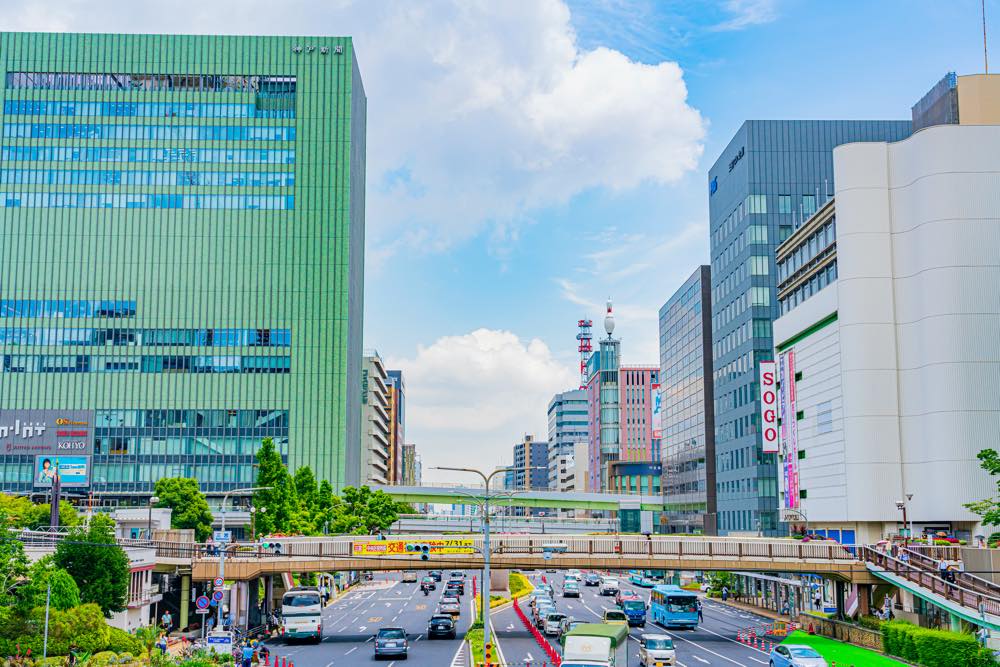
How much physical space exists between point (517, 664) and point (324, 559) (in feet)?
71.8

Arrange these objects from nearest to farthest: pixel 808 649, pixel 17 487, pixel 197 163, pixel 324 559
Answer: pixel 808 649 < pixel 324 559 < pixel 17 487 < pixel 197 163

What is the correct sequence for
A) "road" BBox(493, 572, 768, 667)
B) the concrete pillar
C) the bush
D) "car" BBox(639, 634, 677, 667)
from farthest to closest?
the concrete pillar
"road" BBox(493, 572, 768, 667)
the bush
"car" BBox(639, 634, 677, 667)

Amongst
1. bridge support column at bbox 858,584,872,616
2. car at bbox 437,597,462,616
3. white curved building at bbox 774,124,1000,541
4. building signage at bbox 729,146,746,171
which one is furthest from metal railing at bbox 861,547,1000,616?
building signage at bbox 729,146,746,171

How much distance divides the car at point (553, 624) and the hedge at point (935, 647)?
22004 millimetres

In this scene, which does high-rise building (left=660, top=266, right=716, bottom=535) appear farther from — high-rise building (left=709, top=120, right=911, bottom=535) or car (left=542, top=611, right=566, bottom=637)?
car (left=542, top=611, right=566, bottom=637)

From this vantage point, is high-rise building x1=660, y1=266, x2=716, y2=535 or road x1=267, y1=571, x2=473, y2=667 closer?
road x1=267, y1=571, x2=473, y2=667

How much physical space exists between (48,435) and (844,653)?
111243 millimetres

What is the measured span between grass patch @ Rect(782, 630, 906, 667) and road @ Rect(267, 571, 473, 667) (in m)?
20.9

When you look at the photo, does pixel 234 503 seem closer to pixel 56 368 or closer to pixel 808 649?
pixel 56 368

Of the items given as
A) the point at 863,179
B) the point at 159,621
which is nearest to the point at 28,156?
the point at 159,621

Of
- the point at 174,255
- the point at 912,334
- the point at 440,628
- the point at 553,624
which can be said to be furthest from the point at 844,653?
the point at 174,255

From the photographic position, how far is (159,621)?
244 ft

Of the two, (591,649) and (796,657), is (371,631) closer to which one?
(796,657)

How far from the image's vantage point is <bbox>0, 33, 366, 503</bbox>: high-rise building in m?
138
